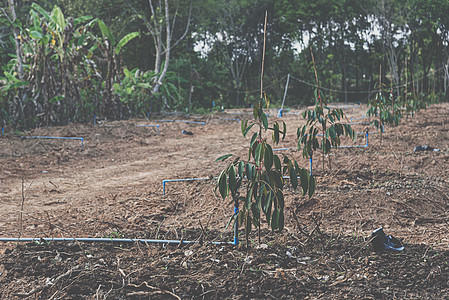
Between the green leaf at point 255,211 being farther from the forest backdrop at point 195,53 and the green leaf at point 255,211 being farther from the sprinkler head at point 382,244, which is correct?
the forest backdrop at point 195,53

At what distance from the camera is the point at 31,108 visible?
8195 millimetres

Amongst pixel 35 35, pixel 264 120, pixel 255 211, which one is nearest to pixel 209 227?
pixel 255 211

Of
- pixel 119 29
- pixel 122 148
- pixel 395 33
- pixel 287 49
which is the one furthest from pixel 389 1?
pixel 122 148

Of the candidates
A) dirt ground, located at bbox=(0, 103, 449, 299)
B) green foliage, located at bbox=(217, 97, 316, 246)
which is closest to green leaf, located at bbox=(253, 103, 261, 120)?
green foliage, located at bbox=(217, 97, 316, 246)

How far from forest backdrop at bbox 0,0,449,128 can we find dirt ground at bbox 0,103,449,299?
233 centimetres

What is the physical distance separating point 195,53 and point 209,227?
1593 cm

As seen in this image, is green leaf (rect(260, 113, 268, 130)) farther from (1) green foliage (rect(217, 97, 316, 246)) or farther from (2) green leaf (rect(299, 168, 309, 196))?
(2) green leaf (rect(299, 168, 309, 196))

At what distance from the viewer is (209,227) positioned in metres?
3.20

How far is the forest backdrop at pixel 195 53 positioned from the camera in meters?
8.45

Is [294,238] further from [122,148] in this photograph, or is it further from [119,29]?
[119,29]

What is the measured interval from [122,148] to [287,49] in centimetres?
1611

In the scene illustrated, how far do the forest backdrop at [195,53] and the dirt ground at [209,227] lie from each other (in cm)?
233

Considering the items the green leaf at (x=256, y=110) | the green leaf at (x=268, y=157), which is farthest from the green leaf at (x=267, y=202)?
the green leaf at (x=256, y=110)

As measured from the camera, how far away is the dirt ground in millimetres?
2090
